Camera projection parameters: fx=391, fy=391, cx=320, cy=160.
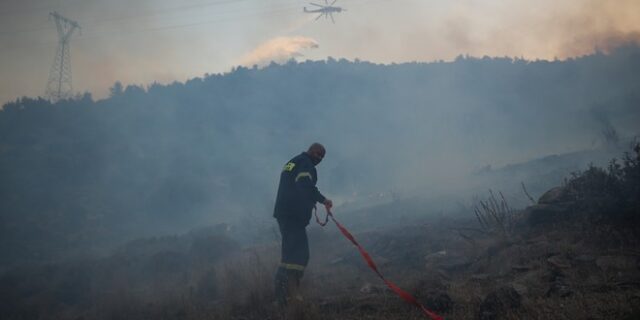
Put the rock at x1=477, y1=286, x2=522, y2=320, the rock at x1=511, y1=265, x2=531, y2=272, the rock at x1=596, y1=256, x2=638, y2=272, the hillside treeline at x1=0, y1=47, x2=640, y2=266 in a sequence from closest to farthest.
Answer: the rock at x1=477, y1=286, x2=522, y2=320 → the rock at x1=596, y1=256, x2=638, y2=272 → the rock at x1=511, y1=265, x2=531, y2=272 → the hillside treeline at x1=0, y1=47, x2=640, y2=266

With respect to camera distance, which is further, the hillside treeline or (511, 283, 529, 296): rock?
the hillside treeline

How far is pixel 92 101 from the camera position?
41.4 m

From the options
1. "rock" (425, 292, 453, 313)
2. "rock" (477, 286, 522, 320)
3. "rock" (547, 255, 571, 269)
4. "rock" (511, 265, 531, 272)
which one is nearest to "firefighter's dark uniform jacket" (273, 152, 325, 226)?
"rock" (425, 292, 453, 313)

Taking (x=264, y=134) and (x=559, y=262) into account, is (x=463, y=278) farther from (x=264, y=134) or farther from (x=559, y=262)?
(x=264, y=134)

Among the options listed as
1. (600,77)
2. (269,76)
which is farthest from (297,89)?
(600,77)

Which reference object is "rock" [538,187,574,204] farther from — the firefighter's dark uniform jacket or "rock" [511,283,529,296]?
the firefighter's dark uniform jacket

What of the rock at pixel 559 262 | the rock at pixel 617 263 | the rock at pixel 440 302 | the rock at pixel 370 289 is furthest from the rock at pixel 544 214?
the rock at pixel 440 302

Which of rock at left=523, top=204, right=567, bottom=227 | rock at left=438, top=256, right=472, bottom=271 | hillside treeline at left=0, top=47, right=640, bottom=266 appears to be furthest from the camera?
hillside treeline at left=0, top=47, right=640, bottom=266

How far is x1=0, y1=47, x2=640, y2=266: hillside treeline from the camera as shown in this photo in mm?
28969

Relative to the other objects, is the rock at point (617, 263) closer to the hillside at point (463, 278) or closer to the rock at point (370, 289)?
the hillside at point (463, 278)

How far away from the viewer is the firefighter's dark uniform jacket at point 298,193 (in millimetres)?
5023

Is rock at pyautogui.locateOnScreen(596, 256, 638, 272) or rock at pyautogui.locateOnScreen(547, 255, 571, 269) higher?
rock at pyautogui.locateOnScreen(596, 256, 638, 272)

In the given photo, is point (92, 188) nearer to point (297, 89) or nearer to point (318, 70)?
point (297, 89)

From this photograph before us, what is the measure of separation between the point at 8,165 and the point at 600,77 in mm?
72249
